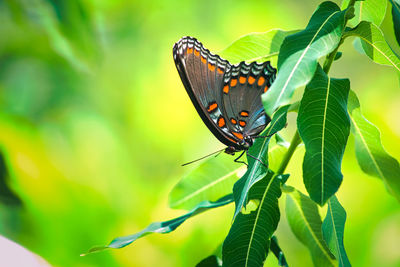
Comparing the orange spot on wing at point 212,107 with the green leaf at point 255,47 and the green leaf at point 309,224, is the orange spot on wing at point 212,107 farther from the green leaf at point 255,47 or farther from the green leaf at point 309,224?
the green leaf at point 309,224

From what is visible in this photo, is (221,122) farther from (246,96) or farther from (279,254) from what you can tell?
(279,254)

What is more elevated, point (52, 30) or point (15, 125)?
point (52, 30)

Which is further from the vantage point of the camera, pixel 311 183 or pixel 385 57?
pixel 385 57

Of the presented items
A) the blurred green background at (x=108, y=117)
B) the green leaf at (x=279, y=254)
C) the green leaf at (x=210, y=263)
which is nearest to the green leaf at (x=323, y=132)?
the green leaf at (x=279, y=254)

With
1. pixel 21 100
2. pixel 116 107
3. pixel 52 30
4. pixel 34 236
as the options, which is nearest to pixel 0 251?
pixel 34 236

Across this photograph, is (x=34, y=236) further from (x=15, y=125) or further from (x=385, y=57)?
(x=385, y=57)

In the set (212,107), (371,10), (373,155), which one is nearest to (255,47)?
(212,107)

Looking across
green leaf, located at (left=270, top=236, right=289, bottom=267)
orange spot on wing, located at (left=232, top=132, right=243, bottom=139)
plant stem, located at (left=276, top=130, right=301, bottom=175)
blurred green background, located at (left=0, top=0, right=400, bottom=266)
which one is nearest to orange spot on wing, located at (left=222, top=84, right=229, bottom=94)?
orange spot on wing, located at (left=232, top=132, right=243, bottom=139)

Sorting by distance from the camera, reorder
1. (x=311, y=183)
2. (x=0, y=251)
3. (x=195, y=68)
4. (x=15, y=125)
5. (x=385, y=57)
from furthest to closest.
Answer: (x=15, y=125) → (x=0, y=251) → (x=195, y=68) → (x=385, y=57) → (x=311, y=183)
